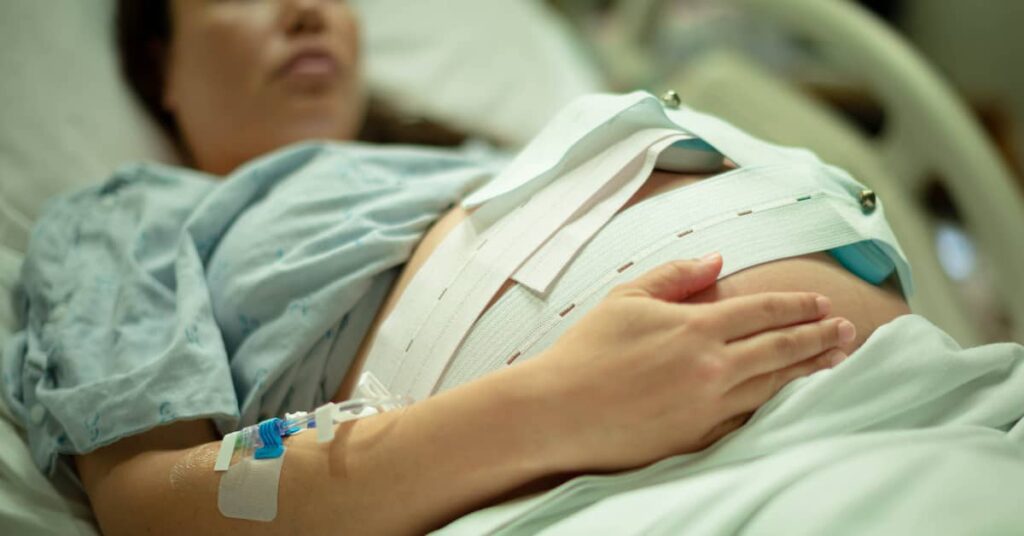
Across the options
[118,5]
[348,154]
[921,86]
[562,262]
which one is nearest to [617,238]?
[562,262]

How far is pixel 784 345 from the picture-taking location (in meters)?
0.61

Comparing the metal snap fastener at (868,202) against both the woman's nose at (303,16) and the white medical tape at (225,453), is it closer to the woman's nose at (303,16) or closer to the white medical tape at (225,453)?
the white medical tape at (225,453)

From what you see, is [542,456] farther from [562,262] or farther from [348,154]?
[348,154]

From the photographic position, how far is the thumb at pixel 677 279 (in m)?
0.63

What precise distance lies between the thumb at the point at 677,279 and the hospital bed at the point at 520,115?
561 mm

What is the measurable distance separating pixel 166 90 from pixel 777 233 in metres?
0.99

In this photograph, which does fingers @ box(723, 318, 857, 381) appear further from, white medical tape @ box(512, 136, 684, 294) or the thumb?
white medical tape @ box(512, 136, 684, 294)

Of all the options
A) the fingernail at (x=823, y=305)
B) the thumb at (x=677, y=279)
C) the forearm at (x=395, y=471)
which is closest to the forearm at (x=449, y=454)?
the forearm at (x=395, y=471)

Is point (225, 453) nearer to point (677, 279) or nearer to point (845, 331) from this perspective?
point (677, 279)

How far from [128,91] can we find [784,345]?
1.10 meters

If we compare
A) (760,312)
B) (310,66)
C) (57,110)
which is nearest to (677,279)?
(760,312)

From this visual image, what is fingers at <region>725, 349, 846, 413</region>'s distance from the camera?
1.99ft

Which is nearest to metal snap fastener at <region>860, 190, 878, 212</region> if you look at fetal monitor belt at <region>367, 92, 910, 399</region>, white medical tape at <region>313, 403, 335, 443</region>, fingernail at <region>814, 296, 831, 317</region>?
→ fetal monitor belt at <region>367, 92, 910, 399</region>

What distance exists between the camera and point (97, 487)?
29.3 inches
